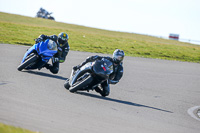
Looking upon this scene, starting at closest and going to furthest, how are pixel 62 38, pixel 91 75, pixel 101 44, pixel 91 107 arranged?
pixel 91 107 < pixel 91 75 < pixel 62 38 < pixel 101 44

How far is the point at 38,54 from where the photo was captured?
458 inches

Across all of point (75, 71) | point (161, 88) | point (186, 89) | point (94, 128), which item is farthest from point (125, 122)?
point (186, 89)

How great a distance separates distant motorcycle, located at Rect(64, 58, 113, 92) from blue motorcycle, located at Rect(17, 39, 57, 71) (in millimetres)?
2589

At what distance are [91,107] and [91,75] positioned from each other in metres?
1.42

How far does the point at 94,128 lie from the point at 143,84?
7.65 meters

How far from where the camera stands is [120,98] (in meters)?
9.83

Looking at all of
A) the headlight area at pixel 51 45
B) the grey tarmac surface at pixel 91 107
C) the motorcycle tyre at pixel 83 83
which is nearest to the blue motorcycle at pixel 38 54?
the headlight area at pixel 51 45

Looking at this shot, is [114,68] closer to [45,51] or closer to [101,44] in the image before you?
[45,51]

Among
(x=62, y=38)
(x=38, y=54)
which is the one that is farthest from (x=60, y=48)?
(x=38, y=54)

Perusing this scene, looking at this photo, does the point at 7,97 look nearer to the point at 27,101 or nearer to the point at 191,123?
the point at 27,101

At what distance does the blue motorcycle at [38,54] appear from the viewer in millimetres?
11547

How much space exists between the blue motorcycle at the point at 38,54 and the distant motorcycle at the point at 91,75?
102 inches

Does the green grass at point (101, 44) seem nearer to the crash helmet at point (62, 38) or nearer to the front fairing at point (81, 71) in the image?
the crash helmet at point (62, 38)

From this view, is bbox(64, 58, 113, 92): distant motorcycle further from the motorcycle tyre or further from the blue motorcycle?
the blue motorcycle
